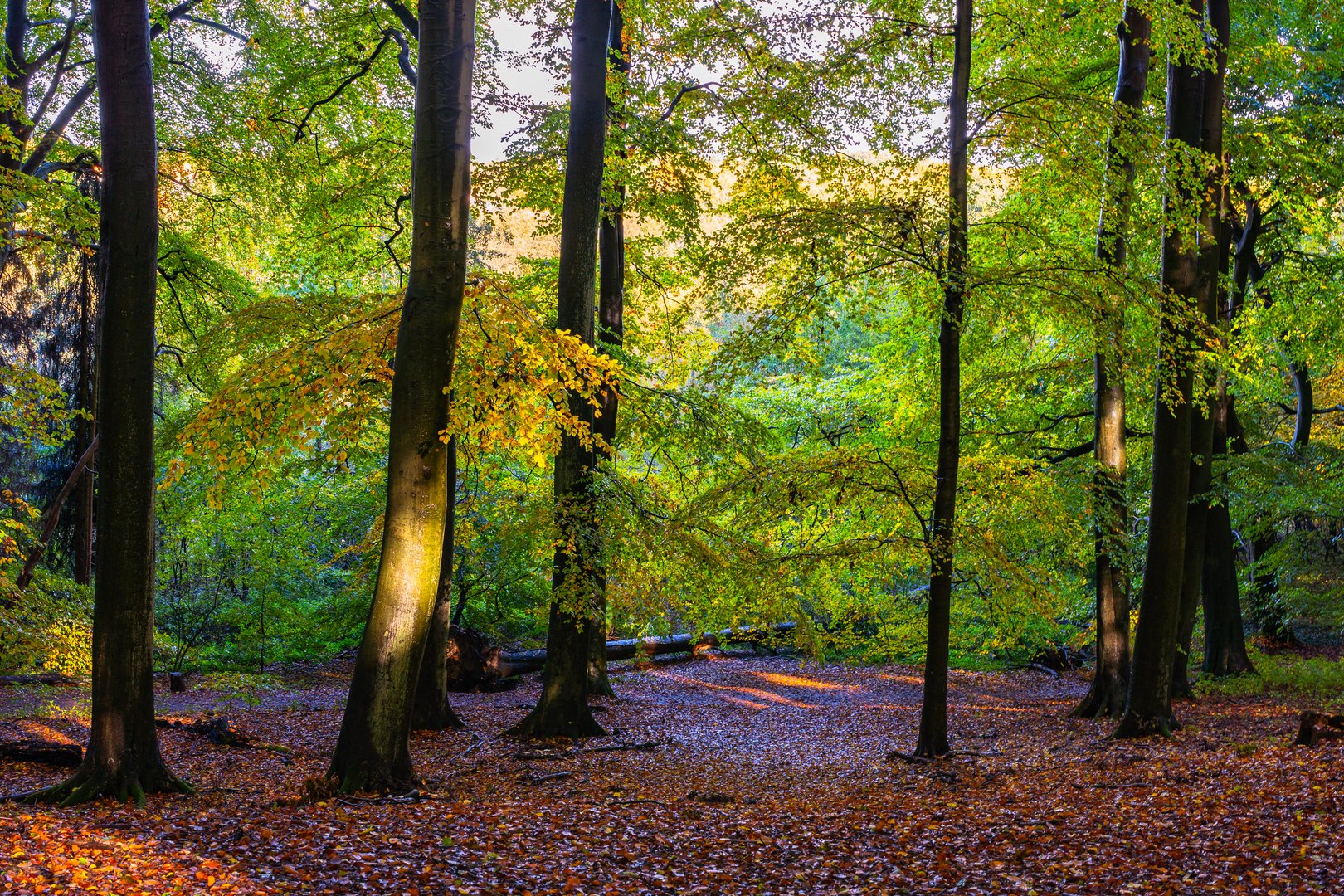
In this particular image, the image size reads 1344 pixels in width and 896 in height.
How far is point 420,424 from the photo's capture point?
6.09 metres

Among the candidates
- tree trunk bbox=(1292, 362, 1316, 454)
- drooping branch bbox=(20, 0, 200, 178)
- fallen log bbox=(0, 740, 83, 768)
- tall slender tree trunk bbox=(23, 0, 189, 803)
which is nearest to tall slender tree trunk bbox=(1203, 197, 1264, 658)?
tree trunk bbox=(1292, 362, 1316, 454)

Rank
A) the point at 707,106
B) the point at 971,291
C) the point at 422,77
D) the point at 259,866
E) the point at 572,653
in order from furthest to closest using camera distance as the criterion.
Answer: the point at 707,106, the point at 572,653, the point at 971,291, the point at 422,77, the point at 259,866

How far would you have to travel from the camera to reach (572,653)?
982 centimetres

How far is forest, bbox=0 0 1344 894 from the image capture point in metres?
5.72

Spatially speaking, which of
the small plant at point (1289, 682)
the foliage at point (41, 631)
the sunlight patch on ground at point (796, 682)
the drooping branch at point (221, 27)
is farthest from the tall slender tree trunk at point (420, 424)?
the sunlight patch on ground at point (796, 682)

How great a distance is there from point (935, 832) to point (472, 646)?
35.7 ft

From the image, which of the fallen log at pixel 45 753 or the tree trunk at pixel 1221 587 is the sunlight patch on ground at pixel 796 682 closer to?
the tree trunk at pixel 1221 587

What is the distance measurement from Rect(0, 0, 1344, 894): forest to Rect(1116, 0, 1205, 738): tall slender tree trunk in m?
0.05

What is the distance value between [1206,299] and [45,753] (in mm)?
11916

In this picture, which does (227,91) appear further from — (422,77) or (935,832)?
(935,832)

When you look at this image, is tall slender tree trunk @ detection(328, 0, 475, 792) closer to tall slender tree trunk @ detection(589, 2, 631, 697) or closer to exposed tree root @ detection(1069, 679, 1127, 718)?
tall slender tree trunk @ detection(589, 2, 631, 697)

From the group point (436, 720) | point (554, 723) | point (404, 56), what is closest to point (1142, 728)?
point (554, 723)

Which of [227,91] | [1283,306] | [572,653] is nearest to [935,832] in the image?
[572,653]

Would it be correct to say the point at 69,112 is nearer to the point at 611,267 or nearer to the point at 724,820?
the point at 611,267
